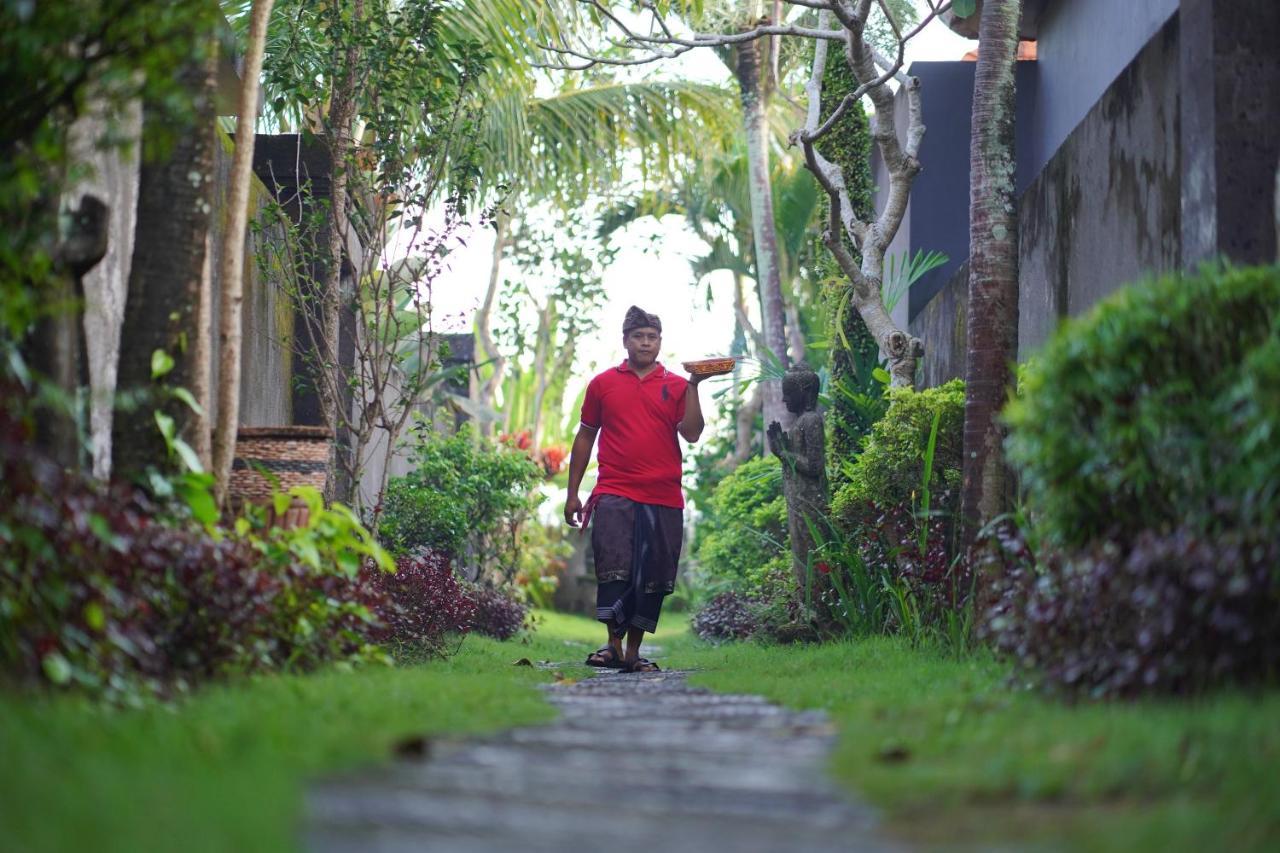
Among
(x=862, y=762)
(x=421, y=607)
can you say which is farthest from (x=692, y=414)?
(x=862, y=762)

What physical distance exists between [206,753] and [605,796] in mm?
877

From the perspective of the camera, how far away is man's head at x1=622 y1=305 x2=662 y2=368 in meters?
8.14

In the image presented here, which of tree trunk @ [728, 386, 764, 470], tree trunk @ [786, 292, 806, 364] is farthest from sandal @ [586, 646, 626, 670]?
tree trunk @ [728, 386, 764, 470]

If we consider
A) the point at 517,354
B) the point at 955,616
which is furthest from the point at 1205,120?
the point at 517,354

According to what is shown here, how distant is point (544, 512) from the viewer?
2406cm

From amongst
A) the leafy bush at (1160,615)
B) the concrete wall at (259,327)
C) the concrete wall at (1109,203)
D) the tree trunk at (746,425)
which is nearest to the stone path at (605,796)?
the leafy bush at (1160,615)

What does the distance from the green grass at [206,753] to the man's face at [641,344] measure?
3462mm

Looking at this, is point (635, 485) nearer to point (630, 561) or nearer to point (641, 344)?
point (630, 561)

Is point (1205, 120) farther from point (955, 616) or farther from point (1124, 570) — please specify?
point (955, 616)

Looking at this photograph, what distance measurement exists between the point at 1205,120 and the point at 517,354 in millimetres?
18989

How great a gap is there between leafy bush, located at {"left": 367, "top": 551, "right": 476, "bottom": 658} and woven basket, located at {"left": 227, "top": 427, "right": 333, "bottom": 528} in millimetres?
657

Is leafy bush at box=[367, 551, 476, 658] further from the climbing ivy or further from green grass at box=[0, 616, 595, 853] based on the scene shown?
the climbing ivy

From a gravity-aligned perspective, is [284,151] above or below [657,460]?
above

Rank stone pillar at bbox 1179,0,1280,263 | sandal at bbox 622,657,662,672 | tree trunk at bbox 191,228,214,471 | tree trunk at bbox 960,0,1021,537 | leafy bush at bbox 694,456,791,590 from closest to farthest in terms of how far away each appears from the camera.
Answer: stone pillar at bbox 1179,0,1280,263 < tree trunk at bbox 191,228,214,471 < tree trunk at bbox 960,0,1021,537 < sandal at bbox 622,657,662,672 < leafy bush at bbox 694,456,791,590
